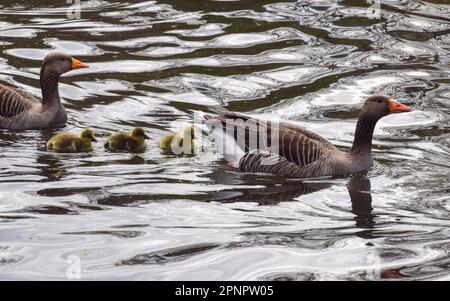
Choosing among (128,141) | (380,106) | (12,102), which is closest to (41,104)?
(12,102)

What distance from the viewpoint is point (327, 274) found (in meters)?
8.59

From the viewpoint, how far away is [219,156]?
41.4ft

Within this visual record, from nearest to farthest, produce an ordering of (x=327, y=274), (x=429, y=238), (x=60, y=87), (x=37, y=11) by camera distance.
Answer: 1. (x=327, y=274)
2. (x=429, y=238)
3. (x=60, y=87)
4. (x=37, y=11)

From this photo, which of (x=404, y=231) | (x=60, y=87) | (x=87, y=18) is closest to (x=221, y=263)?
(x=404, y=231)

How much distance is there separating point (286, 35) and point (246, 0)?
2.00m

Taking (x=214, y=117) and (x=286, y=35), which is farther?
(x=286, y=35)

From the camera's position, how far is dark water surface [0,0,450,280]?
8.95 m

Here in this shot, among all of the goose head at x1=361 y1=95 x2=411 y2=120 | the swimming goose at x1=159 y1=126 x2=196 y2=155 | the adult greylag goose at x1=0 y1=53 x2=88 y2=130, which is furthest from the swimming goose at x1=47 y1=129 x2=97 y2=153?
the goose head at x1=361 y1=95 x2=411 y2=120

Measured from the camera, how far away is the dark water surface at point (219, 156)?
8.95 metres

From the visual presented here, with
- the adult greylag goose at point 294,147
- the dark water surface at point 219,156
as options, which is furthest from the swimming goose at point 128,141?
the adult greylag goose at point 294,147

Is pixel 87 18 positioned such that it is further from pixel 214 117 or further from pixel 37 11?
pixel 214 117

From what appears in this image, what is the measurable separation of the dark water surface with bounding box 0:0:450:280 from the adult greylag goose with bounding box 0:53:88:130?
203 mm

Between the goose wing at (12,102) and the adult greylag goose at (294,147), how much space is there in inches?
115

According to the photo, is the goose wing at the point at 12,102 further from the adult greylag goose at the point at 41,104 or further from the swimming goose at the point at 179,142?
the swimming goose at the point at 179,142
